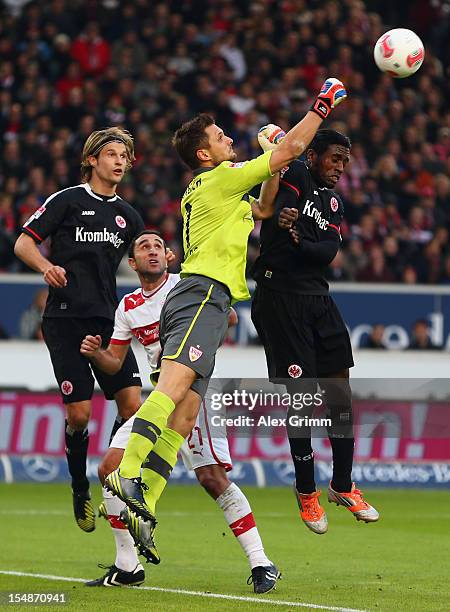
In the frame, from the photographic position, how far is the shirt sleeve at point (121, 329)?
9.51m

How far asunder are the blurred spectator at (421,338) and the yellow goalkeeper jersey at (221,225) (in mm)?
10518

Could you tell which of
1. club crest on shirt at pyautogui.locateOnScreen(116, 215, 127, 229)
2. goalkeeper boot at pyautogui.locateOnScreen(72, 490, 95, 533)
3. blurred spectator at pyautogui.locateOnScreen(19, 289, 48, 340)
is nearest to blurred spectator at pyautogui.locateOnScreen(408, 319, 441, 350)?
blurred spectator at pyautogui.locateOnScreen(19, 289, 48, 340)

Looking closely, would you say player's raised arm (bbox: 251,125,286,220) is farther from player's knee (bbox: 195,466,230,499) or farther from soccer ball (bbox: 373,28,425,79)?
player's knee (bbox: 195,466,230,499)

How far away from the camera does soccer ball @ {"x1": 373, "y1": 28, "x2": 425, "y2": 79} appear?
9.41 meters

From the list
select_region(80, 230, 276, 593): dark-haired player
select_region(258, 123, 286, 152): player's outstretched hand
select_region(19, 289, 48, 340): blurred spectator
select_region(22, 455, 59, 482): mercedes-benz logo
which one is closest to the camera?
select_region(80, 230, 276, 593): dark-haired player

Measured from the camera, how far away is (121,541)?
9.17 m

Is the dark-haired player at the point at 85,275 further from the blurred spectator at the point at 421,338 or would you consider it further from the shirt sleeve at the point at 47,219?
the blurred spectator at the point at 421,338

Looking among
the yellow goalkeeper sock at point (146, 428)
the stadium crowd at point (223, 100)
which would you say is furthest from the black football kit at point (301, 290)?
the stadium crowd at point (223, 100)

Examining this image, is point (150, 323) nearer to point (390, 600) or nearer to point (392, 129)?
→ point (390, 600)

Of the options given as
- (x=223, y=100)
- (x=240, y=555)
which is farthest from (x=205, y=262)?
(x=223, y=100)

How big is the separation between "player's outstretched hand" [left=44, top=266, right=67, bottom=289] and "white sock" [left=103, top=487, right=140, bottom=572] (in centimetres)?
155

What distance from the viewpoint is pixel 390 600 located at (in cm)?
835

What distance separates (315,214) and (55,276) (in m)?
1.92

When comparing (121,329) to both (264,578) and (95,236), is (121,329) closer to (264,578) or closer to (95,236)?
(95,236)
